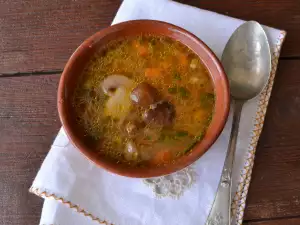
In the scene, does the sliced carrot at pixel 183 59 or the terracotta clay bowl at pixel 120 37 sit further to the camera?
the sliced carrot at pixel 183 59

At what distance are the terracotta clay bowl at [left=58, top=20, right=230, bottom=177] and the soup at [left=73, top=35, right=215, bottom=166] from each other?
1.0 inches

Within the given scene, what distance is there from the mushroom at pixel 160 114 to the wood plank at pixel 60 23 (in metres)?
0.36

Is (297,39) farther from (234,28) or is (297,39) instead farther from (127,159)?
(127,159)

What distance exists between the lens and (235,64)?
1220 millimetres

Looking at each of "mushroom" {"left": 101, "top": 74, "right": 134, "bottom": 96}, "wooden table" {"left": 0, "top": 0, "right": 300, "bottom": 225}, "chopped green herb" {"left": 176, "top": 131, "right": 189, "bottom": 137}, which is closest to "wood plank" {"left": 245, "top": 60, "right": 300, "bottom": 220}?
"wooden table" {"left": 0, "top": 0, "right": 300, "bottom": 225}

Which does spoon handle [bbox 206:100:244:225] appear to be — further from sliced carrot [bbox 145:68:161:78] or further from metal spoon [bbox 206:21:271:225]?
sliced carrot [bbox 145:68:161:78]

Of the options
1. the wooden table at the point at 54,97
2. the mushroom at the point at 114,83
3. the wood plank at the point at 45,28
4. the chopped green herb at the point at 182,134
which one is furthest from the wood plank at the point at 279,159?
the wood plank at the point at 45,28

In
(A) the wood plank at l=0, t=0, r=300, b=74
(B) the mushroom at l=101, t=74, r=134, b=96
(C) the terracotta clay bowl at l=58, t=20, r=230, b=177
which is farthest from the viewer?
(A) the wood plank at l=0, t=0, r=300, b=74

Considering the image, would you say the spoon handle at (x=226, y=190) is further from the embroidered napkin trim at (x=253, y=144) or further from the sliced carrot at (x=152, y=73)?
the sliced carrot at (x=152, y=73)

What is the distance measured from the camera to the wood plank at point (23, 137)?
1.22 m

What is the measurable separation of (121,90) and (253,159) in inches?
17.5

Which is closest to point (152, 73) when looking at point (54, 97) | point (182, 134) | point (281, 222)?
point (182, 134)

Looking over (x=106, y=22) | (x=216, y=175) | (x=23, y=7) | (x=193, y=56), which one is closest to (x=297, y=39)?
(x=193, y=56)

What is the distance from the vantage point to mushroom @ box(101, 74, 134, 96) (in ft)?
3.82
